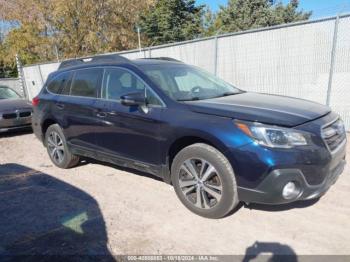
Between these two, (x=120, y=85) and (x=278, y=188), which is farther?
(x=120, y=85)

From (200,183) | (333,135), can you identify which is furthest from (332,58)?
(200,183)

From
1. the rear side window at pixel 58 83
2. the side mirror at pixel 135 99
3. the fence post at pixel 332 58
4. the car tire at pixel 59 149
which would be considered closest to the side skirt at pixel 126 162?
the car tire at pixel 59 149

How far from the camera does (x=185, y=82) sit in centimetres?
470

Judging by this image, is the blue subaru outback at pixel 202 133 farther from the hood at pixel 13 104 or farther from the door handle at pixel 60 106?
the hood at pixel 13 104

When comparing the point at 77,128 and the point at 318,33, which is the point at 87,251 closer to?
the point at 77,128

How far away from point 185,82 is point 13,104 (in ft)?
21.2

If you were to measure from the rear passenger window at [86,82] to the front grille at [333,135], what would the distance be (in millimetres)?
3123

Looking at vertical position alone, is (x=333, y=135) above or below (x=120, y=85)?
below

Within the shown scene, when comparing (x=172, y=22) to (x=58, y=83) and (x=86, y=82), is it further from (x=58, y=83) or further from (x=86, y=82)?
(x=86, y=82)

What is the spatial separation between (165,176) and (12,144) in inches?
226

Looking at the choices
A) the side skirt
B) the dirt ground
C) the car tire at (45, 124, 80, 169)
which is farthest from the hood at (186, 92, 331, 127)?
the car tire at (45, 124, 80, 169)

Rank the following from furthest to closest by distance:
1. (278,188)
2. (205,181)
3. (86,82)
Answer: (86,82)
(205,181)
(278,188)

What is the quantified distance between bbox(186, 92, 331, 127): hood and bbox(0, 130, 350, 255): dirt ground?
1.09m

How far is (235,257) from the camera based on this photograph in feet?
10.3
